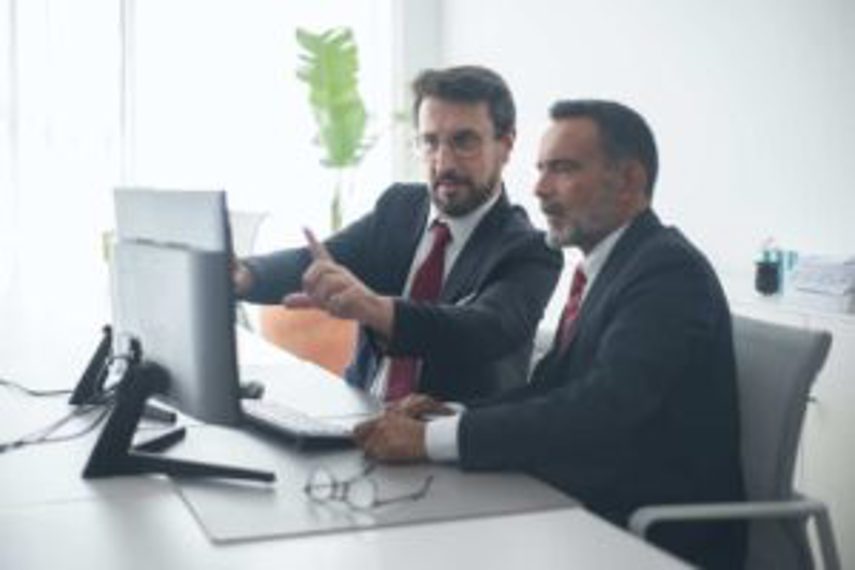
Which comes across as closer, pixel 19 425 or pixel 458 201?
pixel 19 425

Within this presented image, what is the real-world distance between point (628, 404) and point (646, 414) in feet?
0.16

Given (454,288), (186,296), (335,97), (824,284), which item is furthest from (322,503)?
(335,97)

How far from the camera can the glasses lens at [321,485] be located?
1.48m

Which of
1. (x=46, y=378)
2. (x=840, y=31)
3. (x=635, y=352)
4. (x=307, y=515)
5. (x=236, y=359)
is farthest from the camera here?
(x=840, y=31)

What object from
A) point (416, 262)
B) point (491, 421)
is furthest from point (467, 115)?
point (491, 421)

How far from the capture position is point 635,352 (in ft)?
5.60

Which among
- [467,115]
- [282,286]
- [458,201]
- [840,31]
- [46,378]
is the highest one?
[840,31]

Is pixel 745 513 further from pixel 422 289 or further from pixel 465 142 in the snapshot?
pixel 465 142

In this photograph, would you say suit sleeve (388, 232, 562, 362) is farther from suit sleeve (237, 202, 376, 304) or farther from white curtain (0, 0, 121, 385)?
white curtain (0, 0, 121, 385)

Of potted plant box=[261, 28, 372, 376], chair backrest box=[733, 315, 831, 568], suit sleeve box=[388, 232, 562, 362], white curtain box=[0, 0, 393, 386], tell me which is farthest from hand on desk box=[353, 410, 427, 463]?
white curtain box=[0, 0, 393, 386]

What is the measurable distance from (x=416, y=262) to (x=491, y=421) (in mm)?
1067

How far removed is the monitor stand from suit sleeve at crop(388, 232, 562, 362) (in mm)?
504

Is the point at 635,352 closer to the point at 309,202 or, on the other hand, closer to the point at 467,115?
the point at 467,115

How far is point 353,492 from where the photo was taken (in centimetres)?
149
